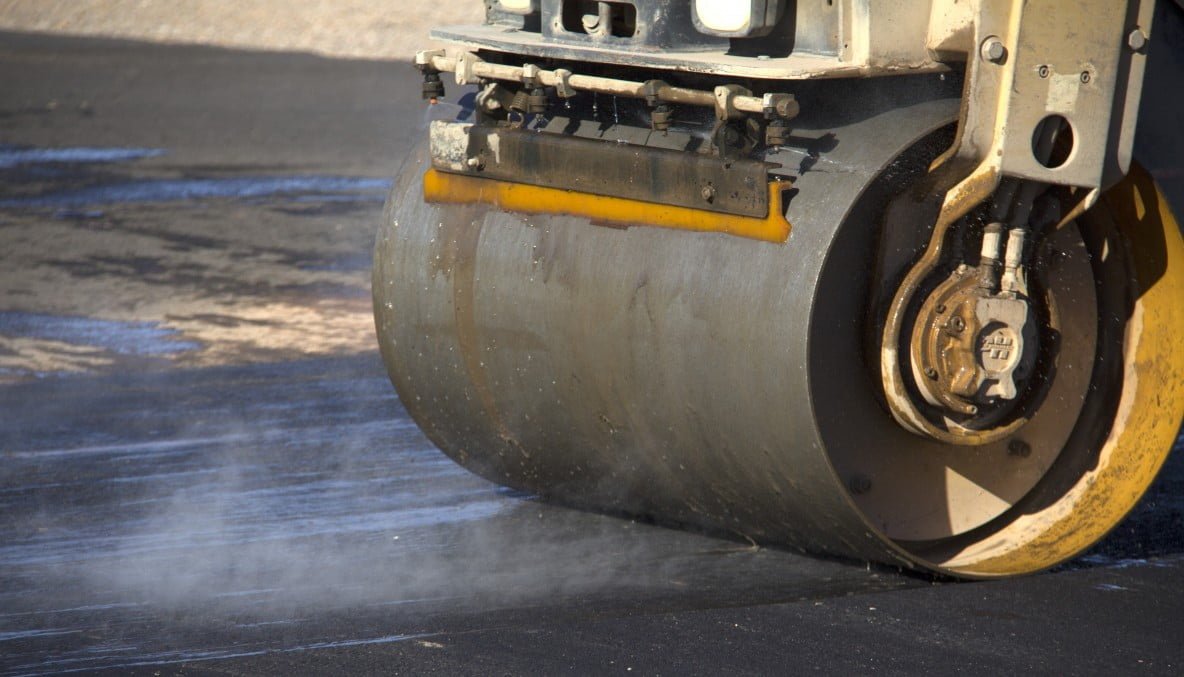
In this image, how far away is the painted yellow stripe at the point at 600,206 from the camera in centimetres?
407

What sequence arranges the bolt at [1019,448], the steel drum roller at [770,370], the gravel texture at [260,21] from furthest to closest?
the gravel texture at [260,21], the bolt at [1019,448], the steel drum roller at [770,370]

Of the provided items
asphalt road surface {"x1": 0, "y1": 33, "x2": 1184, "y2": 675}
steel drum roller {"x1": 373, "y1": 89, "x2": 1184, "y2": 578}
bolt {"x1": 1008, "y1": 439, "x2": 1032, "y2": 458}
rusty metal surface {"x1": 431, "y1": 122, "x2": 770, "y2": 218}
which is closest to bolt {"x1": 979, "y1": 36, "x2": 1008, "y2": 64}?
steel drum roller {"x1": 373, "y1": 89, "x2": 1184, "y2": 578}

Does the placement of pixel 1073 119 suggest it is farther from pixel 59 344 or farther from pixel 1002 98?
pixel 59 344

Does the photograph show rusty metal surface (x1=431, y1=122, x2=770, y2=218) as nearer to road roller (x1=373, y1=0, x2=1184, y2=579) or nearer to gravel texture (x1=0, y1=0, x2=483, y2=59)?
road roller (x1=373, y1=0, x2=1184, y2=579)

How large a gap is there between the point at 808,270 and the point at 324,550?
1.69m

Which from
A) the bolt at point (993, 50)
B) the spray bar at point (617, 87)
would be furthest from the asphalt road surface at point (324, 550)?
the bolt at point (993, 50)

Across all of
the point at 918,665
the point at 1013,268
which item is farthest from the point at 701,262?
the point at 918,665

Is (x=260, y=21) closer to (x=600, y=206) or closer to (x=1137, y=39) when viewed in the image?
(x=600, y=206)

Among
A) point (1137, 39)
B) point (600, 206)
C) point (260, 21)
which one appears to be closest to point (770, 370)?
point (600, 206)

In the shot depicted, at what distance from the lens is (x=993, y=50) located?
3973 mm

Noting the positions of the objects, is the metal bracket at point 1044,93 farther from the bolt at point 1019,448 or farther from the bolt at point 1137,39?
the bolt at point 1019,448

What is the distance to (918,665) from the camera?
3.90 metres

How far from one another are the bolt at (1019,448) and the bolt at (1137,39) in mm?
1102

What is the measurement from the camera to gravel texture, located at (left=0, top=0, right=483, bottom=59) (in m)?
21.9
